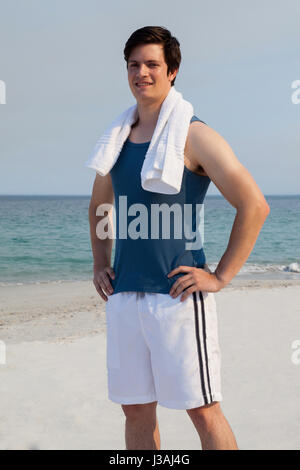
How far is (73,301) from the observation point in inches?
343

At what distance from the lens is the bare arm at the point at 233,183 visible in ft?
6.04

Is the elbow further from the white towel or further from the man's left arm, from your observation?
the white towel

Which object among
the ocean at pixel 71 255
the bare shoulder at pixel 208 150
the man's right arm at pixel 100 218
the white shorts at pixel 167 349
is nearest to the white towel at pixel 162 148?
the bare shoulder at pixel 208 150

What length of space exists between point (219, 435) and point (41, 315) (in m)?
5.52

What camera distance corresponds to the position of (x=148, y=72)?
6.54 ft

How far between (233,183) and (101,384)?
8.49ft

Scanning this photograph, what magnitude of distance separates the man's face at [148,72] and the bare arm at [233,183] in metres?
0.25

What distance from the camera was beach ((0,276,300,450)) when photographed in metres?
3.08

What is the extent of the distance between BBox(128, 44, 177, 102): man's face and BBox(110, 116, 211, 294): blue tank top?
7.8 inches

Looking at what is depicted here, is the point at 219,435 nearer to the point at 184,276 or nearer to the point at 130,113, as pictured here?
the point at 184,276

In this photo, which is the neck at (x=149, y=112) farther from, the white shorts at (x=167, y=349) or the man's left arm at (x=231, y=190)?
the white shorts at (x=167, y=349)

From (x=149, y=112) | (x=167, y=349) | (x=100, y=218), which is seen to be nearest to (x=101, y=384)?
(x=100, y=218)
